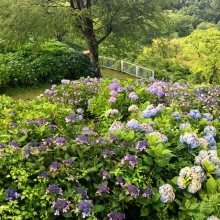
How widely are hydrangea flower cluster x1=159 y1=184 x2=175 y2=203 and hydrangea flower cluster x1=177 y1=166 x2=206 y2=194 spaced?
0.14 m

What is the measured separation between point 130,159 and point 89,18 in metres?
9.12

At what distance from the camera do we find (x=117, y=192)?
2520 millimetres

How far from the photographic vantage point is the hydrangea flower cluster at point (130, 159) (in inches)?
102

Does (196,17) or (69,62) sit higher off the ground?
(69,62)

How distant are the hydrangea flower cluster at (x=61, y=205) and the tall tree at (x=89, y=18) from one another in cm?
823

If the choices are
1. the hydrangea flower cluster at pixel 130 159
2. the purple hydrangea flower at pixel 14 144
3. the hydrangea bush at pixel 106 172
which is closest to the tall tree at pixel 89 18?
the hydrangea bush at pixel 106 172

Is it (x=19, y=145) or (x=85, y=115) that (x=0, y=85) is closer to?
(x=85, y=115)

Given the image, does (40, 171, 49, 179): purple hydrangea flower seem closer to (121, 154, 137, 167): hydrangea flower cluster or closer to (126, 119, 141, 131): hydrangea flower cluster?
(121, 154, 137, 167): hydrangea flower cluster

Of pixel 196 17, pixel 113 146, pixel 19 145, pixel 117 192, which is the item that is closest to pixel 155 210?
pixel 117 192

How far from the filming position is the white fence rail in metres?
15.0

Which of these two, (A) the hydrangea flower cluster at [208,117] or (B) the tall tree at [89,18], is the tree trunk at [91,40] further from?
(A) the hydrangea flower cluster at [208,117]

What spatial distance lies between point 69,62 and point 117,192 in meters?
9.55

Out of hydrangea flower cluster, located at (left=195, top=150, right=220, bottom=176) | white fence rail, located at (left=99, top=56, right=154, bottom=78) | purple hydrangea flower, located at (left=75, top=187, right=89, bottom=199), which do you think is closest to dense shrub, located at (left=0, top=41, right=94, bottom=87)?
white fence rail, located at (left=99, top=56, right=154, bottom=78)

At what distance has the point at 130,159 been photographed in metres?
2.61
